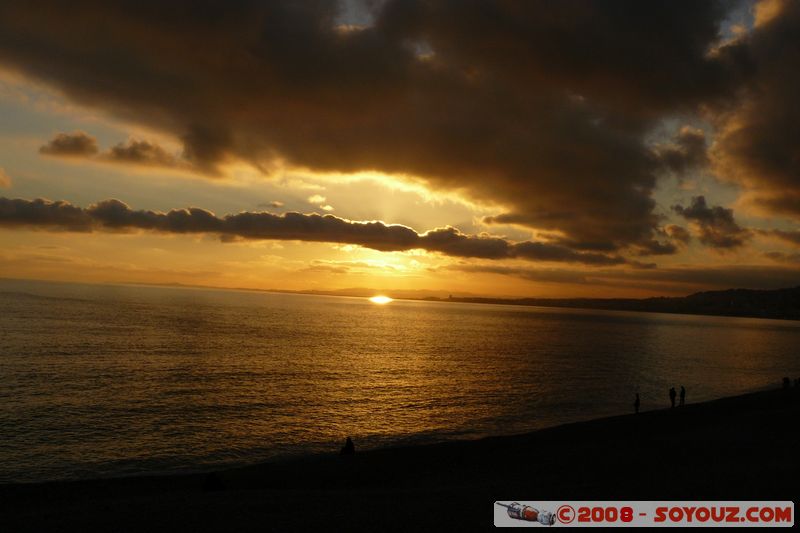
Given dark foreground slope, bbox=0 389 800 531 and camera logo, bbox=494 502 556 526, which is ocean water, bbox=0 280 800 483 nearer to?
dark foreground slope, bbox=0 389 800 531

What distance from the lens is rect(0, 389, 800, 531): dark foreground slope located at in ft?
56.1

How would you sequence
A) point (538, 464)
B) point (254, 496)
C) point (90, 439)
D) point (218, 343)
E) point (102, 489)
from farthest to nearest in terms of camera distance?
point (218, 343), point (90, 439), point (538, 464), point (102, 489), point (254, 496)

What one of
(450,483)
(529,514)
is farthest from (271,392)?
(529,514)

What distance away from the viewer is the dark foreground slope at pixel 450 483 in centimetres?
1711

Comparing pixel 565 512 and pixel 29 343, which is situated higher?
pixel 565 512

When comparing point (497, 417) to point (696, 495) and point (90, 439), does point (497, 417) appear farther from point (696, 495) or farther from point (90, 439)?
point (90, 439)

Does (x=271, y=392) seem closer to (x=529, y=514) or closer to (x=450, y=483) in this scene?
(x=450, y=483)

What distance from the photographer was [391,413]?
48.1 m

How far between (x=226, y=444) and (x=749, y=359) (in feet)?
363

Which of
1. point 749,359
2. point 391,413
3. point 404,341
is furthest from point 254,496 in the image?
point 749,359

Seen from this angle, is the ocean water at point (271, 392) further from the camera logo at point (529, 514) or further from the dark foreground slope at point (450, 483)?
the camera logo at point (529, 514)

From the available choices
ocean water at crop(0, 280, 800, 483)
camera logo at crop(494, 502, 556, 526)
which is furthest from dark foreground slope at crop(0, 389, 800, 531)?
ocean water at crop(0, 280, 800, 483)

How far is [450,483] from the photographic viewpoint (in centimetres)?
2447

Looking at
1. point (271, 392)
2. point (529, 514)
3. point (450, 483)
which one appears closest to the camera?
point (529, 514)
